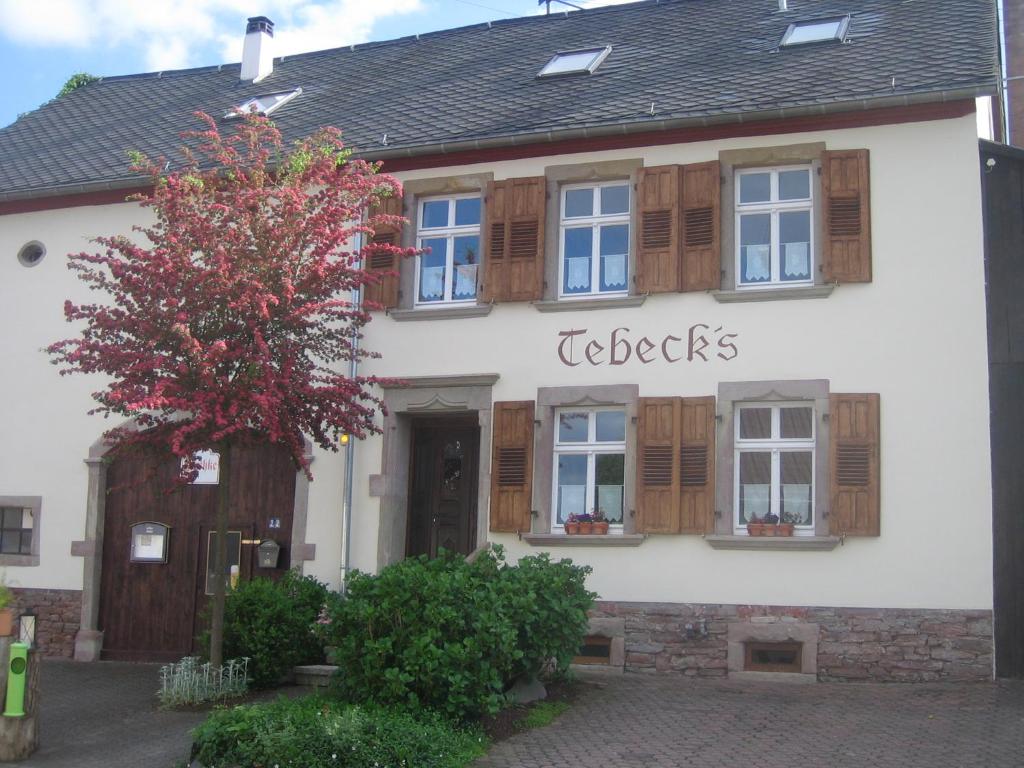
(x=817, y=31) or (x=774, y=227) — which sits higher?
(x=817, y=31)

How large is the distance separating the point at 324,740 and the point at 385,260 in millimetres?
6747

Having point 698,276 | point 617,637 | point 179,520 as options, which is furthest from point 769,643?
point 179,520

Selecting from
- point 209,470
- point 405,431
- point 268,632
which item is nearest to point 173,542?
point 209,470

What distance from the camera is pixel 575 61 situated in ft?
51.8

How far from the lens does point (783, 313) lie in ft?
41.2

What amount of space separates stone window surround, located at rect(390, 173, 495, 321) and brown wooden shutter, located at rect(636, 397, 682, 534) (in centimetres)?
216

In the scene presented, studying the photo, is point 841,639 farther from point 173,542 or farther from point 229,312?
point 173,542

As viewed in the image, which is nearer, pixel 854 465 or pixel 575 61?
pixel 854 465

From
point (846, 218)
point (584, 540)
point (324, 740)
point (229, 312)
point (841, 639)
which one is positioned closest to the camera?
point (324, 740)

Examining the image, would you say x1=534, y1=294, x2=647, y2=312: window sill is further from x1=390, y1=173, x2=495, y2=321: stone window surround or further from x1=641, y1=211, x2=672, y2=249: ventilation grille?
x1=390, y1=173, x2=495, y2=321: stone window surround

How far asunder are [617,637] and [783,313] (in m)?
3.51

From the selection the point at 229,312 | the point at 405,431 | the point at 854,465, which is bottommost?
the point at 854,465

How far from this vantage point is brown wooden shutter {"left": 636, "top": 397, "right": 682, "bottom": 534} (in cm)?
1252

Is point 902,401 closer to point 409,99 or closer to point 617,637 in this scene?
point 617,637
